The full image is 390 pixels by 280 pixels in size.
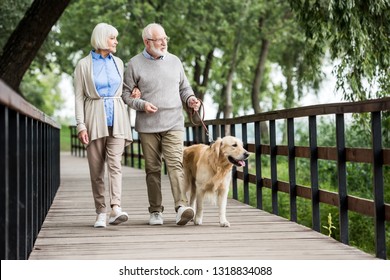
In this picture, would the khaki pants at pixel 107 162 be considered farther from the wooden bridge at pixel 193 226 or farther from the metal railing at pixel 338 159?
the metal railing at pixel 338 159

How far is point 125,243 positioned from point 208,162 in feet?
4.50

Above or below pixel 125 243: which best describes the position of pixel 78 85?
above

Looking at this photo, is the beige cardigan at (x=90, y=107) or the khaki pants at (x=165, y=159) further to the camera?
the khaki pants at (x=165, y=159)

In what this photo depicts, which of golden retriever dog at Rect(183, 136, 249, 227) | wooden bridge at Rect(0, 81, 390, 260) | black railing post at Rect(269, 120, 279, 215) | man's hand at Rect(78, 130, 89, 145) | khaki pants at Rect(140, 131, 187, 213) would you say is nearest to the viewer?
wooden bridge at Rect(0, 81, 390, 260)

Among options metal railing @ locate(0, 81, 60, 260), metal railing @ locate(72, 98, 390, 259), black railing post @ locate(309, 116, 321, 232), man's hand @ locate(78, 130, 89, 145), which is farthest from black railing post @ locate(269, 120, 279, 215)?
metal railing @ locate(0, 81, 60, 260)

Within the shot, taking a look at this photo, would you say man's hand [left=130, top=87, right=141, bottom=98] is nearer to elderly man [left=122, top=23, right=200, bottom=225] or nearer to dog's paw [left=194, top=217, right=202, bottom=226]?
elderly man [left=122, top=23, right=200, bottom=225]

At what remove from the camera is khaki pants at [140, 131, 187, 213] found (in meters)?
7.38

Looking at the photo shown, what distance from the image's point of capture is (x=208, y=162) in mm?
7320

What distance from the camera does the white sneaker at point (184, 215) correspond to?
23.5ft

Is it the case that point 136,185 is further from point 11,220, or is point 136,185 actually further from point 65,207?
point 11,220

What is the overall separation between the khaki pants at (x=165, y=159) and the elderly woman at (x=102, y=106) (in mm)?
256

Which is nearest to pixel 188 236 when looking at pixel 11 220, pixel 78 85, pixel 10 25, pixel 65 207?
pixel 78 85

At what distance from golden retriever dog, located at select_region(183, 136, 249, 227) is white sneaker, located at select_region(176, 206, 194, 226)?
195 millimetres

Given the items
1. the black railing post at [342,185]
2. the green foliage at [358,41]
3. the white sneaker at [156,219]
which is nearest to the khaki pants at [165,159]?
the white sneaker at [156,219]
